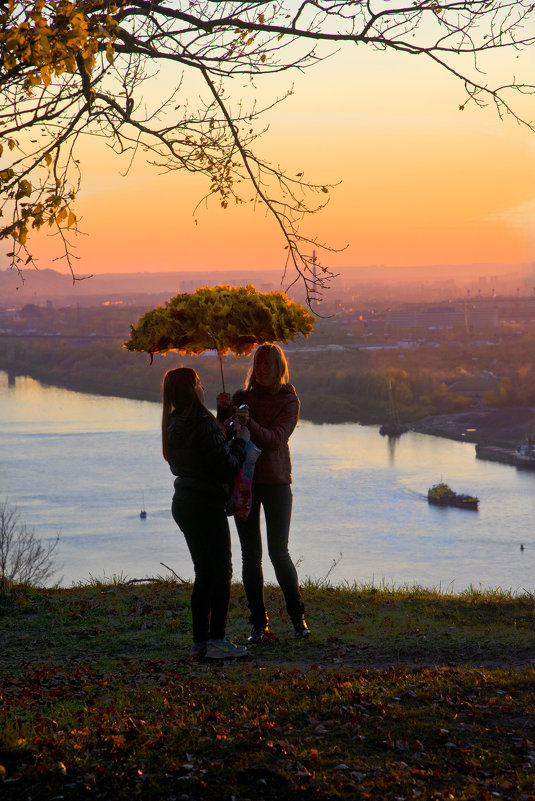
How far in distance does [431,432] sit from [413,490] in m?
19.2

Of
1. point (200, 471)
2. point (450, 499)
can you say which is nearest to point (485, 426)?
point (450, 499)

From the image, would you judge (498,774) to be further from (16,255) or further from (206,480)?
(16,255)

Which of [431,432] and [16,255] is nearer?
[16,255]

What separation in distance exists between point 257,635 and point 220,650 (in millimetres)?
381

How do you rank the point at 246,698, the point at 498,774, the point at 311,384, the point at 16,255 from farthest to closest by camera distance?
1. the point at 311,384
2. the point at 16,255
3. the point at 246,698
4. the point at 498,774

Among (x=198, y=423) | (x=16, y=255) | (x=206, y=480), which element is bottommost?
(x=206, y=480)

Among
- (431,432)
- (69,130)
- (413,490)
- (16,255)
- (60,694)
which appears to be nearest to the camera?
(60,694)

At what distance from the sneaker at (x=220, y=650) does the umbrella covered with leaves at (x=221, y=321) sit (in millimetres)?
1255

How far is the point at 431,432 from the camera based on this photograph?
55688 millimetres

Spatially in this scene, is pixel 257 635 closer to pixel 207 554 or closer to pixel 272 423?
pixel 207 554

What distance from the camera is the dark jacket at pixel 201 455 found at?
364 cm

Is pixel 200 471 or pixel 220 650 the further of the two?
pixel 220 650

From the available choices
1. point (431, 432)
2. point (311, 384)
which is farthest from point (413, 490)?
point (311, 384)

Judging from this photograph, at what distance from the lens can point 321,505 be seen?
32.6 meters
